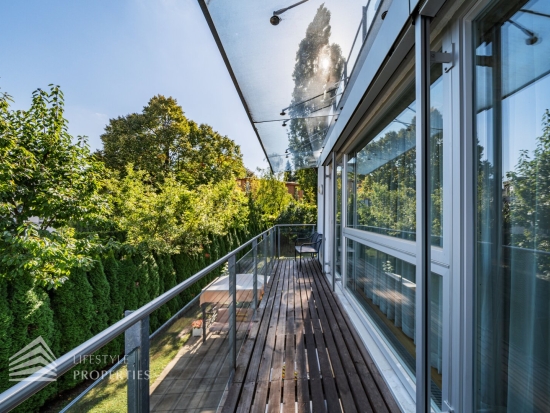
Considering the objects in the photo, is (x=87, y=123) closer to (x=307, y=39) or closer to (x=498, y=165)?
(x=307, y=39)

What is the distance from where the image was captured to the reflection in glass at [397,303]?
139cm

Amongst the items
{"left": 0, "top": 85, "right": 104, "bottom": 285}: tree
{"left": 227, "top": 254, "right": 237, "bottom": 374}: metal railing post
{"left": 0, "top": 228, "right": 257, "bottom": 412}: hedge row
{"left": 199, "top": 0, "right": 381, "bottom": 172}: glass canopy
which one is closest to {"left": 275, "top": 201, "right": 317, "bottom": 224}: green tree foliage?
{"left": 0, "top": 228, "right": 257, "bottom": 412}: hedge row

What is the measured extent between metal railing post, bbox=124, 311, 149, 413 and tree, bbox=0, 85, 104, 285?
10.9 ft

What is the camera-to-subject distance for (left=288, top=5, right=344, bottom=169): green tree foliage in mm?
2168

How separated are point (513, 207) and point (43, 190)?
4.97 m

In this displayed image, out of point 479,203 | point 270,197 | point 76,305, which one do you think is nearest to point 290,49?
→ point 479,203

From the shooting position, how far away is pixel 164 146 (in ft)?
41.7

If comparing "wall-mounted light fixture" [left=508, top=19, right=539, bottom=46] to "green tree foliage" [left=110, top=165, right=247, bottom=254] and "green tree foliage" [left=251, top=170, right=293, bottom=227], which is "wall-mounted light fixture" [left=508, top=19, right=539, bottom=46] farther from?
"green tree foliage" [left=251, top=170, right=293, bottom=227]

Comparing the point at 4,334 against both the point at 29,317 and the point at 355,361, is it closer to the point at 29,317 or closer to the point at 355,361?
the point at 29,317

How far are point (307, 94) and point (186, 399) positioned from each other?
2.94m

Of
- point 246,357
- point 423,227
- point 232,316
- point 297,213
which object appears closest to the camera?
point 423,227

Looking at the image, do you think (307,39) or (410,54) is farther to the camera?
(307,39)

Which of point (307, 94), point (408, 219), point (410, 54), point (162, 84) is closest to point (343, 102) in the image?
point (307, 94)

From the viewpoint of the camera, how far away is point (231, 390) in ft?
5.96
